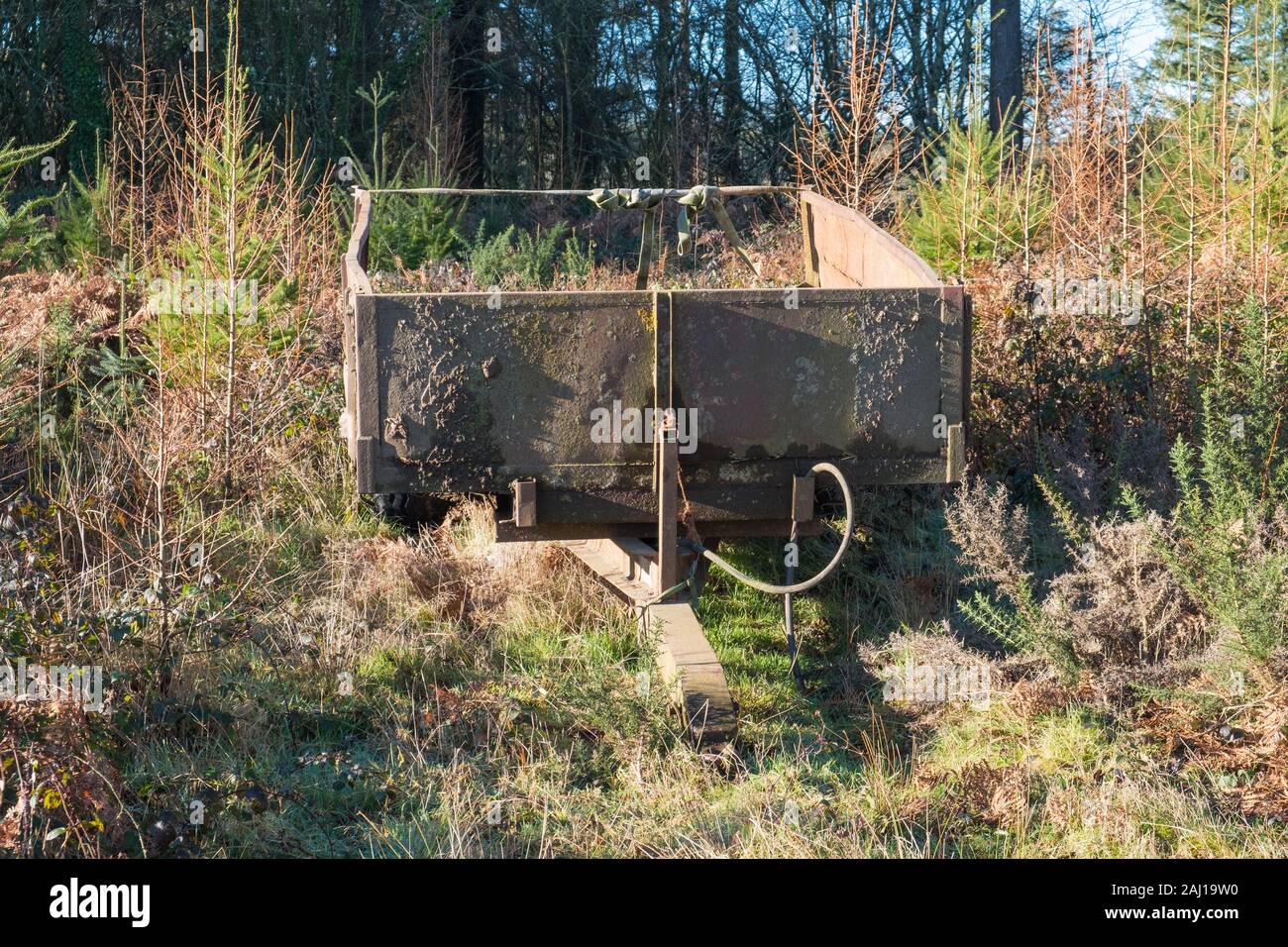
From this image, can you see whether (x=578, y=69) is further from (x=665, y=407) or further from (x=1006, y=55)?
(x=665, y=407)

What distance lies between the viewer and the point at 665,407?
4.48 metres

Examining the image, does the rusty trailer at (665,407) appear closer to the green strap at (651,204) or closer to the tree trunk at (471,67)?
the green strap at (651,204)

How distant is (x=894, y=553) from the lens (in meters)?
6.02

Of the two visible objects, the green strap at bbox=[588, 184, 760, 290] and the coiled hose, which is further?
the green strap at bbox=[588, 184, 760, 290]

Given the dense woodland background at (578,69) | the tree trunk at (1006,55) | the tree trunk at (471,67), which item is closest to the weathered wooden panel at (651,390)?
the tree trunk at (1006,55)

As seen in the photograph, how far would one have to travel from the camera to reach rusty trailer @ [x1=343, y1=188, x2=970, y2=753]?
14.3 feet

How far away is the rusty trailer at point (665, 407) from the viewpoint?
4.36 meters

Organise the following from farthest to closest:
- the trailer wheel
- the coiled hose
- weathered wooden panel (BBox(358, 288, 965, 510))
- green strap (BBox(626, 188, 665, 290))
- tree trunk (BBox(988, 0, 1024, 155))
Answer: tree trunk (BBox(988, 0, 1024, 155)), the trailer wheel, green strap (BBox(626, 188, 665, 290)), weathered wooden panel (BBox(358, 288, 965, 510)), the coiled hose

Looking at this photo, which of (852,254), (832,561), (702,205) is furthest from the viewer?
(852,254)

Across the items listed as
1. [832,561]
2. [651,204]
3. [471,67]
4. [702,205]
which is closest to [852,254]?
[702,205]

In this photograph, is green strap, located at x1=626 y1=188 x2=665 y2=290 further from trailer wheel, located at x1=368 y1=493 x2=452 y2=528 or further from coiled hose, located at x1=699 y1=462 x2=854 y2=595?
trailer wheel, located at x1=368 y1=493 x2=452 y2=528

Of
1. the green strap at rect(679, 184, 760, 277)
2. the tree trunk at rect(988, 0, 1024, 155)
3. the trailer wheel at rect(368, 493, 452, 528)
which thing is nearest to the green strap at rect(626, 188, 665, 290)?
the green strap at rect(679, 184, 760, 277)
